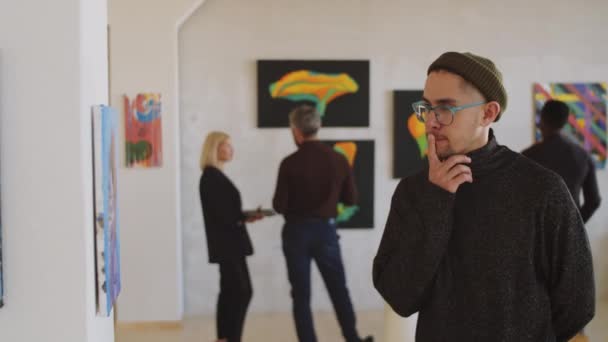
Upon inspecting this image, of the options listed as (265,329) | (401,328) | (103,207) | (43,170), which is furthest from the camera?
(265,329)

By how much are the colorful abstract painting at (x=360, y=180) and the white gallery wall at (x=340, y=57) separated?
72mm

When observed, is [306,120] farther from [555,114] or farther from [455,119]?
[455,119]

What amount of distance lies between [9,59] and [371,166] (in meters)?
4.49

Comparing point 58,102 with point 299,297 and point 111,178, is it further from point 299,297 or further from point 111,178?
point 299,297

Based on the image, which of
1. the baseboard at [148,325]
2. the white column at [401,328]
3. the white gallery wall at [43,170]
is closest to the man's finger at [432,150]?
the white gallery wall at [43,170]

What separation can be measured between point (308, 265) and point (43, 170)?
2.67 meters

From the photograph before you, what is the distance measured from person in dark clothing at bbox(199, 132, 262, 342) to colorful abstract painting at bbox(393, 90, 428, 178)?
2.20 m

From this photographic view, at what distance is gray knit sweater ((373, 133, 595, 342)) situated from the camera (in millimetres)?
1796

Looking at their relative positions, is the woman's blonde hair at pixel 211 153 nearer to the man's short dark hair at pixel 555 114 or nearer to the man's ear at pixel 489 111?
the man's short dark hair at pixel 555 114

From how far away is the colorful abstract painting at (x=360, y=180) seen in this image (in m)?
6.21

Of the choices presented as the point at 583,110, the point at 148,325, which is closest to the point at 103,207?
the point at 148,325

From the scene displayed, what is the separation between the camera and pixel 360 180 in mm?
6246

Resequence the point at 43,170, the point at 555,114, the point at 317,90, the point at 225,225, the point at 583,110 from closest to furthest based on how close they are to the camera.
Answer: the point at 43,170
the point at 225,225
the point at 555,114
the point at 317,90
the point at 583,110

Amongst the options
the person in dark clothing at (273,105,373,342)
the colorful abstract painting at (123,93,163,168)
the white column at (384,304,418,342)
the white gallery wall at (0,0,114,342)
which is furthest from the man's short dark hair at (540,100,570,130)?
the white gallery wall at (0,0,114,342)
